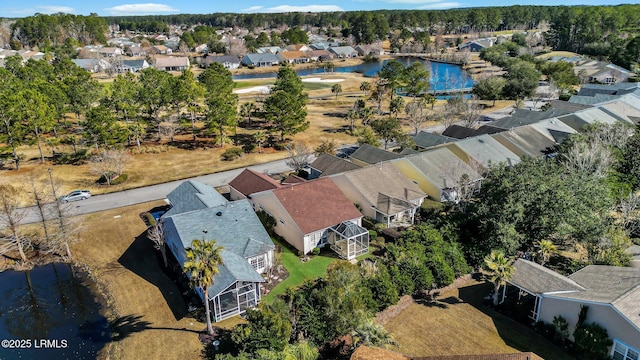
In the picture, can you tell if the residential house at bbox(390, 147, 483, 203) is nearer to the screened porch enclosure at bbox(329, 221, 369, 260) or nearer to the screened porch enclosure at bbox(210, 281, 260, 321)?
the screened porch enclosure at bbox(329, 221, 369, 260)

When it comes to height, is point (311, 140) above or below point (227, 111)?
below

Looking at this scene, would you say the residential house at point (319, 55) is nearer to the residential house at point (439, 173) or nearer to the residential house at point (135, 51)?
the residential house at point (135, 51)

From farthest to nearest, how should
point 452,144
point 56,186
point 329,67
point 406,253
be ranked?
point 329,67 < point 452,144 < point 56,186 < point 406,253

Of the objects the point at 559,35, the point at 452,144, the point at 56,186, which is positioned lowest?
the point at 56,186

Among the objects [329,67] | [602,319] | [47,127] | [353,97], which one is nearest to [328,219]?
[602,319]

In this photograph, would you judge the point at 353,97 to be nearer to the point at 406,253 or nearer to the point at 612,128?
the point at 612,128

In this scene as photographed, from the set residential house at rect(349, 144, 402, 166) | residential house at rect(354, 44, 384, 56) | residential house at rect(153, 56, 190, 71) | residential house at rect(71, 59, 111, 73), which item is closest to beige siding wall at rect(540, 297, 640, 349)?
residential house at rect(349, 144, 402, 166)
